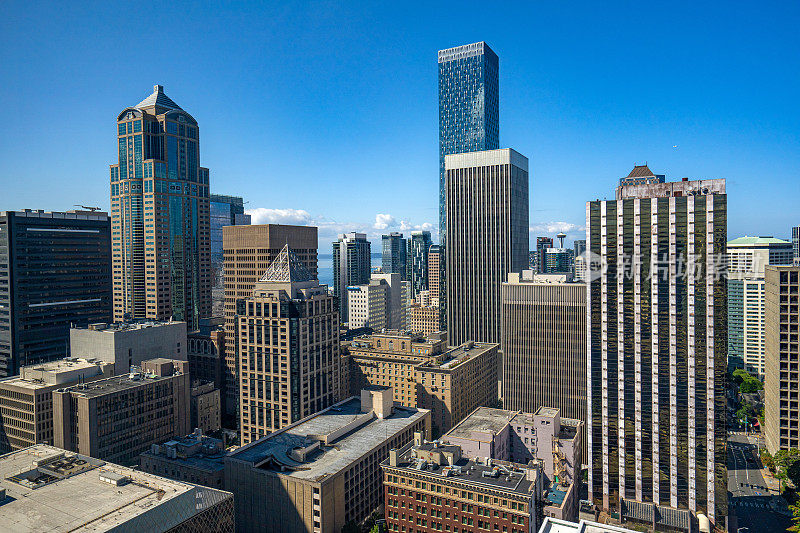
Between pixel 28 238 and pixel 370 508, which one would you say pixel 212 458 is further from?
pixel 28 238

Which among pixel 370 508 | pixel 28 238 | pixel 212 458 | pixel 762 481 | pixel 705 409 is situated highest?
pixel 28 238

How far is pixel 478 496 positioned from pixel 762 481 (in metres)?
107

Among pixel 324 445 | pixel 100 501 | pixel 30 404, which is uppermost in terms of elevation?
pixel 100 501

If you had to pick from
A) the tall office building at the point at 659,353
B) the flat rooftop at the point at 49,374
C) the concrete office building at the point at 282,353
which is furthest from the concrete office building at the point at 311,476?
the flat rooftop at the point at 49,374

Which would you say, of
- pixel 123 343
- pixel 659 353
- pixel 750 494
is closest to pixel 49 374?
pixel 123 343

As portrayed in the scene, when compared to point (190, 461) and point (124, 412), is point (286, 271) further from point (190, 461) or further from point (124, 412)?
point (124, 412)

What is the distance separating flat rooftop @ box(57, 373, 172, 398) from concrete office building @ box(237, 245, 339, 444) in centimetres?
2790

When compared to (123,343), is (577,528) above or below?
below

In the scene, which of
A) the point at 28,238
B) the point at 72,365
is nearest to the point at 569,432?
the point at 72,365

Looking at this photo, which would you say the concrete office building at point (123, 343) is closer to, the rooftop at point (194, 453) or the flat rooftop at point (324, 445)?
the rooftop at point (194, 453)

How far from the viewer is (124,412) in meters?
148

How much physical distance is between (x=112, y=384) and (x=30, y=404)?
1949 cm

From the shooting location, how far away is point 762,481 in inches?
6220

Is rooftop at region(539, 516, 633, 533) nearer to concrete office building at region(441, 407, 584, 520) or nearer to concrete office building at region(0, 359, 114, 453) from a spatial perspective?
concrete office building at region(441, 407, 584, 520)
